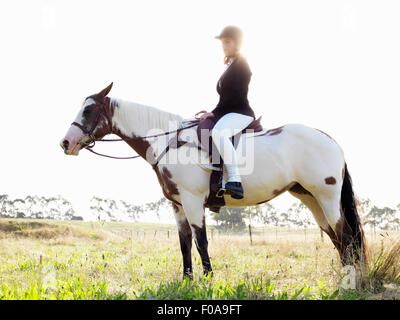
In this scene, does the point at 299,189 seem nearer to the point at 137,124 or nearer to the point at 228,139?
the point at 228,139

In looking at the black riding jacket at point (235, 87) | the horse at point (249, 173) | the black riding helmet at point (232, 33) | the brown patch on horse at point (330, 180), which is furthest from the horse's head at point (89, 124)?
the brown patch on horse at point (330, 180)

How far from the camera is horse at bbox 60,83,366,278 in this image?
4953 mm

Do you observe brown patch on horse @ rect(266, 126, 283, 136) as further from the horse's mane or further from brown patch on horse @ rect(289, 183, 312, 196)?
the horse's mane

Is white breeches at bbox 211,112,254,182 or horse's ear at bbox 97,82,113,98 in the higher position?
horse's ear at bbox 97,82,113,98

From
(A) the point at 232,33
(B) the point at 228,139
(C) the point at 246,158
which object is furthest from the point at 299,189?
(A) the point at 232,33

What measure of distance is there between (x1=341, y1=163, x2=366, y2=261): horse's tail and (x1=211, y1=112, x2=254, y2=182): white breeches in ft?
6.56

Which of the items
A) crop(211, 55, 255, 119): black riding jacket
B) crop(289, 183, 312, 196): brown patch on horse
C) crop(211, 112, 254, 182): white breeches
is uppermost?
crop(211, 55, 255, 119): black riding jacket

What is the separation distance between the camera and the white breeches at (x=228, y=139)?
15.7 ft

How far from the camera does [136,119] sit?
5328 millimetres

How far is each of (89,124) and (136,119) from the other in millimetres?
755

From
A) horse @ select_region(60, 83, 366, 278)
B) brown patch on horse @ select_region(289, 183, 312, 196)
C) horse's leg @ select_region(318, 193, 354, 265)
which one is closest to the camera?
horse @ select_region(60, 83, 366, 278)

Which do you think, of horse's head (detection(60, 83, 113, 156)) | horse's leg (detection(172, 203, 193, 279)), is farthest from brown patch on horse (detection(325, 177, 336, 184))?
horse's head (detection(60, 83, 113, 156))

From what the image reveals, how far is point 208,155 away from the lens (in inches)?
199
